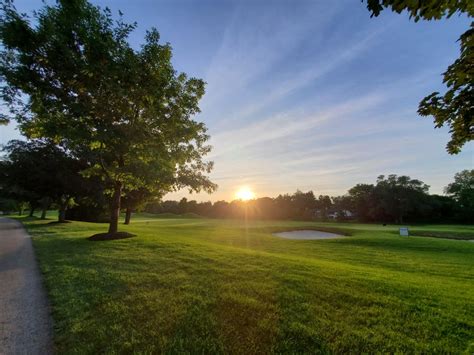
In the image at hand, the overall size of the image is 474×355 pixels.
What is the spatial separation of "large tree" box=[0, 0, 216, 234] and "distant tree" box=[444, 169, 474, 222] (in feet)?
229

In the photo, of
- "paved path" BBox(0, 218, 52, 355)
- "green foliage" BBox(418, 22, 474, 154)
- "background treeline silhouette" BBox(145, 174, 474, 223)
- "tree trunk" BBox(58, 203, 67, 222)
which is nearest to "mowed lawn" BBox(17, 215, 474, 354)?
"paved path" BBox(0, 218, 52, 355)

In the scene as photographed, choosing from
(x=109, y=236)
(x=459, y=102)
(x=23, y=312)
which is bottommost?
(x=23, y=312)

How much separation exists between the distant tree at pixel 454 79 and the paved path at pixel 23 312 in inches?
260

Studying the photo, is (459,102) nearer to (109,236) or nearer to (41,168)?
(109,236)

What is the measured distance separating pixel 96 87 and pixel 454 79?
1249 centimetres

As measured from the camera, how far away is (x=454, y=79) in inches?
137

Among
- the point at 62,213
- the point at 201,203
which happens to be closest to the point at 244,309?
the point at 62,213

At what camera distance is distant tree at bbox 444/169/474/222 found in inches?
2137

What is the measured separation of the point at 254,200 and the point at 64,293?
254 ft

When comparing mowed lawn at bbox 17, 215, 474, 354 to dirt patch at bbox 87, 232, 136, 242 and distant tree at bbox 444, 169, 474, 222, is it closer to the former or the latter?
dirt patch at bbox 87, 232, 136, 242

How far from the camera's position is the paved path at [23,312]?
11.9 ft

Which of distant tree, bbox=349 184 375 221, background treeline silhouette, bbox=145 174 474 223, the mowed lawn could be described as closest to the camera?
the mowed lawn

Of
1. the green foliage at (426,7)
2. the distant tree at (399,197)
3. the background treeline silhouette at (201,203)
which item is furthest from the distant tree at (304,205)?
the green foliage at (426,7)

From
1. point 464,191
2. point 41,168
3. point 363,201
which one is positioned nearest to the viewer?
point 41,168
